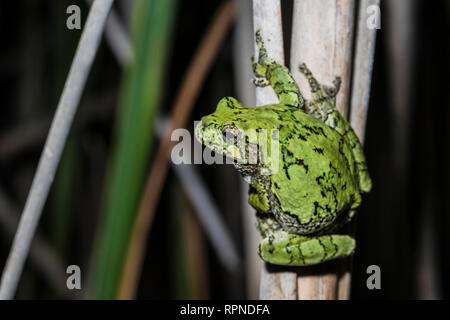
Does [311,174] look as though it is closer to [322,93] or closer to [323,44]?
[322,93]

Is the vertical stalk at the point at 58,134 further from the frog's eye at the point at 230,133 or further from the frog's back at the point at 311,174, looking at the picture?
the frog's back at the point at 311,174

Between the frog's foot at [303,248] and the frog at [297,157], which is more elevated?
the frog at [297,157]

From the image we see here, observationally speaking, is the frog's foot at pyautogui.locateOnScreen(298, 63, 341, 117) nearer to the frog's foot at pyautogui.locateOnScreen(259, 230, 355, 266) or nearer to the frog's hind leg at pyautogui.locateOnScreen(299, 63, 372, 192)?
the frog's hind leg at pyautogui.locateOnScreen(299, 63, 372, 192)

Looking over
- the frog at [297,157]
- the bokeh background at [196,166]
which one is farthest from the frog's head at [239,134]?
the bokeh background at [196,166]

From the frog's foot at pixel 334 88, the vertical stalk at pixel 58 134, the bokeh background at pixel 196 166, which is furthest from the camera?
the bokeh background at pixel 196 166

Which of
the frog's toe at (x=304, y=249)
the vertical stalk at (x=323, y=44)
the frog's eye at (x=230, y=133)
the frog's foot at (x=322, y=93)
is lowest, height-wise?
the frog's toe at (x=304, y=249)

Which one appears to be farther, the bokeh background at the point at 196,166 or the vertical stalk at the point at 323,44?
the bokeh background at the point at 196,166

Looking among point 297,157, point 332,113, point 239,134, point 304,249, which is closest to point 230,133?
point 239,134

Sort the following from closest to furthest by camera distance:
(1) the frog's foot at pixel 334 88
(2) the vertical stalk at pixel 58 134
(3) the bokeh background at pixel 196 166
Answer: (2) the vertical stalk at pixel 58 134, (1) the frog's foot at pixel 334 88, (3) the bokeh background at pixel 196 166
